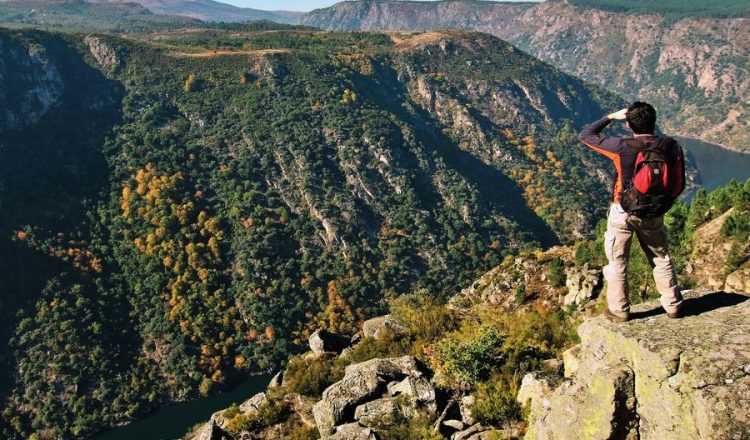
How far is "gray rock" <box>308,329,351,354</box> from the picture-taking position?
1259 inches

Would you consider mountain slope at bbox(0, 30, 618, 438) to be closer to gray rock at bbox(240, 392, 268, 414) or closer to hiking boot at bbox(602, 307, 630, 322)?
gray rock at bbox(240, 392, 268, 414)

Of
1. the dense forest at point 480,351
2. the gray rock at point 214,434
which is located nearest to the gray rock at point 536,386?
the dense forest at point 480,351

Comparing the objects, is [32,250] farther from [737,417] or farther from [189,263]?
[737,417]

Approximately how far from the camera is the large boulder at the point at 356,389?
68.3 feet

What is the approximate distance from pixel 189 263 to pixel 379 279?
39.1m

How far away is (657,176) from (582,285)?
109 feet

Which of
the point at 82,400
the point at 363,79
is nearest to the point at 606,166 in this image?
the point at 363,79

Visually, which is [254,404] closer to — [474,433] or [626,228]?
[474,433]

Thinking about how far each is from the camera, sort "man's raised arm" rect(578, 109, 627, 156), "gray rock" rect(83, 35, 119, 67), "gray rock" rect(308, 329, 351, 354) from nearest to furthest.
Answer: "man's raised arm" rect(578, 109, 627, 156), "gray rock" rect(308, 329, 351, 354), "gray rock" rect(83, 35, 119, 67)

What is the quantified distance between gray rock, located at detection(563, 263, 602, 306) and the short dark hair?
30853 mm

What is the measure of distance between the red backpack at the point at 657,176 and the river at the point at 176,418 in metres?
84.1

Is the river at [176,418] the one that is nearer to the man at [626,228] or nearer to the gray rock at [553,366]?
the gray rock at [553,366]

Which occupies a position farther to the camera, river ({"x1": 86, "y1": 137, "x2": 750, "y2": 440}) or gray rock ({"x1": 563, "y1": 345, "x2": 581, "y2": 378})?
river ({"x1": 86, "y1": 137, "x2": 750, "y2": 440})

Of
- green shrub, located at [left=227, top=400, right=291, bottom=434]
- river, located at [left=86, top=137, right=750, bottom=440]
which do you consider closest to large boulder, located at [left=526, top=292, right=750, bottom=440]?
green shrub, located at [left=227, top=400, right=291, bottom=434]
